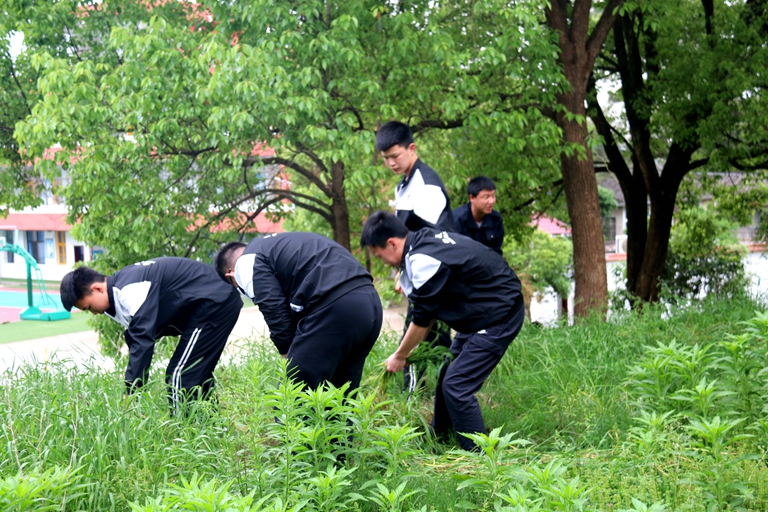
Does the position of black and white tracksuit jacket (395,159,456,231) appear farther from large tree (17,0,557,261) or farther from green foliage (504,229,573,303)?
green foliage (504,229,573,303)

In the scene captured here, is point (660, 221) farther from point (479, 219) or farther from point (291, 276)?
point (291, 276)

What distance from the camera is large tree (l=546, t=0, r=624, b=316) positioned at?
10258 millimetres

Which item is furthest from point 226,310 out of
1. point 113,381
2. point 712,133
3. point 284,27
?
point 712,133

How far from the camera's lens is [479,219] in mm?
6355

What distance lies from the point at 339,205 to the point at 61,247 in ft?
110

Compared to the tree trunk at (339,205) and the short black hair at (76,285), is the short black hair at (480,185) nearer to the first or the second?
the short black hair at (76,285)

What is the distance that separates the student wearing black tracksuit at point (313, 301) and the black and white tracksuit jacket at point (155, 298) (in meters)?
0.76

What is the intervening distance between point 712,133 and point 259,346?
8.27m

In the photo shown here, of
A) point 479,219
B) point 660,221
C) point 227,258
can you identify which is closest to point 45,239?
point 660,221

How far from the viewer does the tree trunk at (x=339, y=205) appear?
1033 cm

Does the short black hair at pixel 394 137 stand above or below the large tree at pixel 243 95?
below

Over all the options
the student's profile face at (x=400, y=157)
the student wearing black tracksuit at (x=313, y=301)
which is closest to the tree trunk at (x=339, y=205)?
the student's profile face at (x=400, y=157)

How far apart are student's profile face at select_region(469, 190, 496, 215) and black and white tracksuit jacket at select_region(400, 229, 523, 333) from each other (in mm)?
1677

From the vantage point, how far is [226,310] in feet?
17.3
